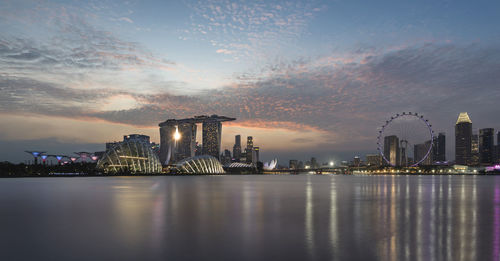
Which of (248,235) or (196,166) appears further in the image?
(196,166)

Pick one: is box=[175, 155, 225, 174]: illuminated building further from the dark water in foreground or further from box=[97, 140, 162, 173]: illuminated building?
the dark water in foreground

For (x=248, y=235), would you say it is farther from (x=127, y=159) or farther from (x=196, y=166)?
(x=196, y=166)

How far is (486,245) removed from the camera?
15.0 meters

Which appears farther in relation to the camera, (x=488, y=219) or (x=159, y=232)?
(x=488, y=219)

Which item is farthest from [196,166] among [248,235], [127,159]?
[248,235]

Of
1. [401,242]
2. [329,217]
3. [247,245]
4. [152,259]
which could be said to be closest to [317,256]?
[247,245]

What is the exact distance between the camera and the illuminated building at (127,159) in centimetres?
14475

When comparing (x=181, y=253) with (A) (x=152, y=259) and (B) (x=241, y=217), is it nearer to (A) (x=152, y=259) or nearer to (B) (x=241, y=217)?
(A) (x=152, y=259)

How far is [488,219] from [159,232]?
2030 cm

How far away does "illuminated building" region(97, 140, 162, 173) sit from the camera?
14475cm

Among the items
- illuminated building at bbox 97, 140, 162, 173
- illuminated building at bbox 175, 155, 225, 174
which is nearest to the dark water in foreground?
illuminated building at bbox 97, 140, 162, 173

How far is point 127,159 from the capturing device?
146750mm

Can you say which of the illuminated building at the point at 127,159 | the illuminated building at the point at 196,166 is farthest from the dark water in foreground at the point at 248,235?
the illuminated building at the point at 196,166

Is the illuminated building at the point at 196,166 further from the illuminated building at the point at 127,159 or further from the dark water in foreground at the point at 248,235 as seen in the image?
the dark water in foreground at the point at 248,235
